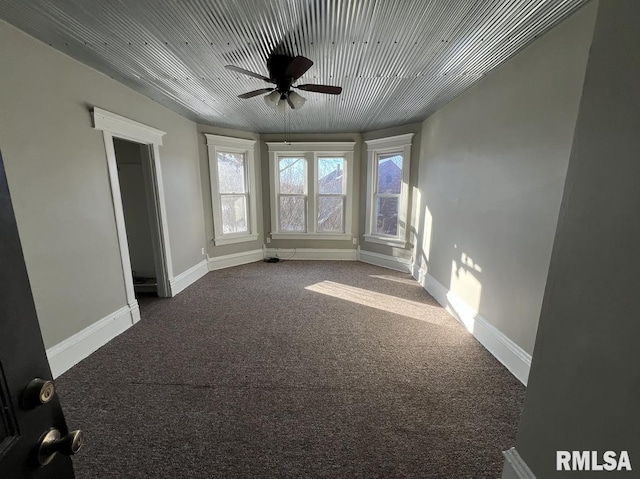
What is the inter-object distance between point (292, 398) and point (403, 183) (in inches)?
141

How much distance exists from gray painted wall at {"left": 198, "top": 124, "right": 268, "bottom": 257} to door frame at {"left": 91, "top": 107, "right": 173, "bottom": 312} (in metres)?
1.02

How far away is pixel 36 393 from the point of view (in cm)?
54

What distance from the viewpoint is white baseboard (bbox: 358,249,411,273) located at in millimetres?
4480

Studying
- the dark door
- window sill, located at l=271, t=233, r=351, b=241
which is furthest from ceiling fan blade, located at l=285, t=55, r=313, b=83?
window sill, located at l=271, t=233, r=351, b=241

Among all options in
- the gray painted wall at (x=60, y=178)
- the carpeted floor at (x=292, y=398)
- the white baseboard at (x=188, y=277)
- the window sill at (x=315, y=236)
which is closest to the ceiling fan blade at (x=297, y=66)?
the gray painted wall at (x=60, y=178)

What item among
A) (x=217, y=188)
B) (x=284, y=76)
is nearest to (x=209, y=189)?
(x=217, y=188)

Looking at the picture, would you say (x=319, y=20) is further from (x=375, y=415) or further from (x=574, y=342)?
(x=375, y=415)

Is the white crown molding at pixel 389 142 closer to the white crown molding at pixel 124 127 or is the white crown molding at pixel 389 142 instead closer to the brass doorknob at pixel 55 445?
the white crown molding at pixel 124 127

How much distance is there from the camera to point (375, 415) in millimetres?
1651

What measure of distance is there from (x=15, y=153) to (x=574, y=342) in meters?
3.06

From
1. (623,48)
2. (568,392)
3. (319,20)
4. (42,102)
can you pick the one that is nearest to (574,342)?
(568,392)

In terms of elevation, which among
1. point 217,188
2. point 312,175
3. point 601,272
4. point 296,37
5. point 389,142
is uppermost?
point 296,37
